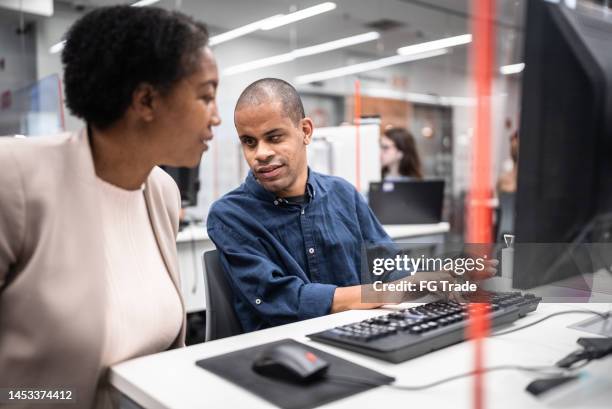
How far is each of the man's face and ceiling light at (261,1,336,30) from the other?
175 inches

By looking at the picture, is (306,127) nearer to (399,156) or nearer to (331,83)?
(399,156)

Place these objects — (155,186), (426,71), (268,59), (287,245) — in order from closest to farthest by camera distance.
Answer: (155,186) → (287,245) → (268,59) → (426,71)

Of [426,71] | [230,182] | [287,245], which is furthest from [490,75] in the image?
[426,71]

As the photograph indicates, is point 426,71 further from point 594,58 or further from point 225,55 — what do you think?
point 594,58

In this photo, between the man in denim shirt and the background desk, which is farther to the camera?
the background desk

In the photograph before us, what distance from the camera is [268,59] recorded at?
19.6 feet

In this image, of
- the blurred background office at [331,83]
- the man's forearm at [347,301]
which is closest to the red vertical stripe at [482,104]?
the man's forearm at [347,301]

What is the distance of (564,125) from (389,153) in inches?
122

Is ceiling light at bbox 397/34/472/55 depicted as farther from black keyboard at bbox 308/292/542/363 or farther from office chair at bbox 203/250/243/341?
black keyboard at bbox 308/292/542/363

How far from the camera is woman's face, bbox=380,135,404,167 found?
143 inches

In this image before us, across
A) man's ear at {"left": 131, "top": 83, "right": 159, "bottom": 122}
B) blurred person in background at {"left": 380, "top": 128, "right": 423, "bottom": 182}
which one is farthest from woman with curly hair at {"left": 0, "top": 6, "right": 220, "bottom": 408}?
blurred person in background at {"left": 380, "top": 128, "right": 423, "bottom": 182}

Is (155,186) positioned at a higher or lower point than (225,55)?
lower

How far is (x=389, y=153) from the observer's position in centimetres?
366

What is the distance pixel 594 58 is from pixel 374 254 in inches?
19.8
